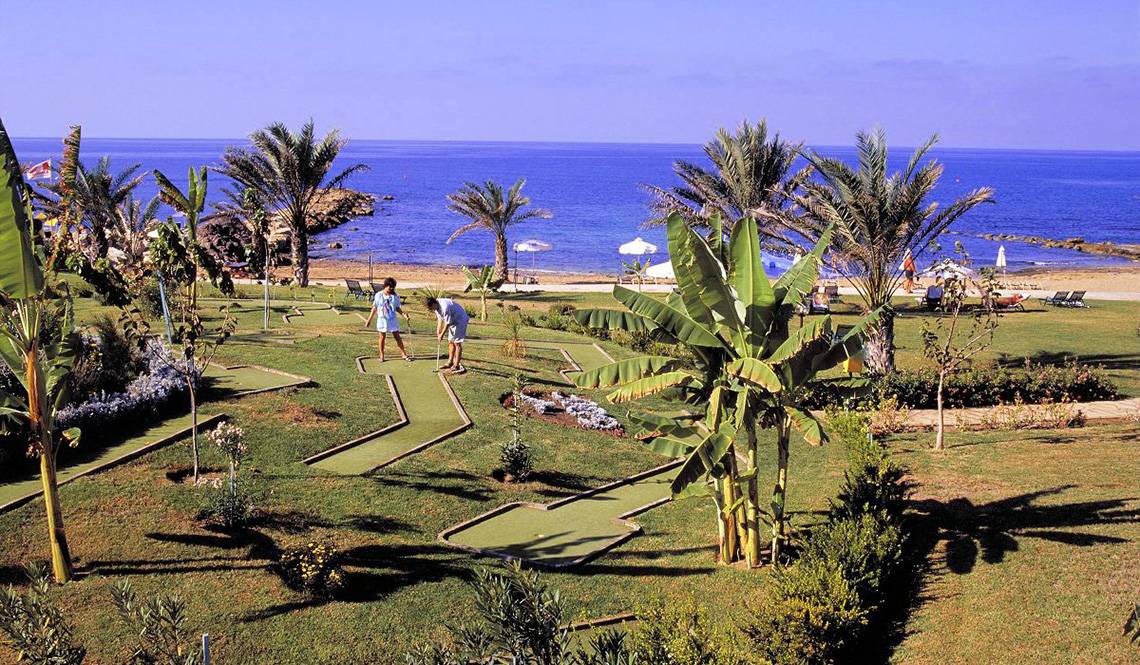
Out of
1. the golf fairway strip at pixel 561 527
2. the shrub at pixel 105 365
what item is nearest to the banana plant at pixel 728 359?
the golf fairway strip at pixel 561 527

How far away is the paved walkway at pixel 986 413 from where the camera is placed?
18.6 metres

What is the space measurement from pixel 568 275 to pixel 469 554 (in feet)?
190

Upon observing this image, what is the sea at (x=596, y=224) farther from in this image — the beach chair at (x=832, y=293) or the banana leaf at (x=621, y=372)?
the banana leaf at (x=621, y=372)

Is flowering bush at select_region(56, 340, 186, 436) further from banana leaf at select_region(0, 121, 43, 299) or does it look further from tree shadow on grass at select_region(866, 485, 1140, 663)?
tree shadow on grass at select_region(866, 485, 1140, 663)

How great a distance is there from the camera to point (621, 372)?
1128cm

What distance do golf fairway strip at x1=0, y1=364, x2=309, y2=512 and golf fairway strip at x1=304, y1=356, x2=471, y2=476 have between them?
1.89 metres

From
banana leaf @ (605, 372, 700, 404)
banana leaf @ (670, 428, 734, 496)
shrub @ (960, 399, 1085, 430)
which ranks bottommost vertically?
shrub @ (960, 399, 1085, 430)

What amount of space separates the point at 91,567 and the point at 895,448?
1280 centimetres

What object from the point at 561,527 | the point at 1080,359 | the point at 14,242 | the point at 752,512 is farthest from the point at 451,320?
the point at 1080,359

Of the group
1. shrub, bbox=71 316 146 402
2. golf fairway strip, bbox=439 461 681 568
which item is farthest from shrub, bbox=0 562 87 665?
shrub, bbox=71 316 146 402

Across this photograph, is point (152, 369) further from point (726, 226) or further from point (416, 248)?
point (416, 248)

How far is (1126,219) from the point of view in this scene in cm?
10944

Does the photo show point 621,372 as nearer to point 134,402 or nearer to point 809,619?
point 809,619

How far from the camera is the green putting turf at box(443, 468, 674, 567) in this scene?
1221 cm
